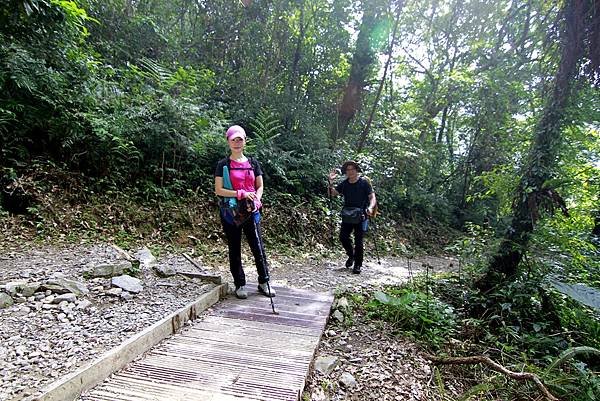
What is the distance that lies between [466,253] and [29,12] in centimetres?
723

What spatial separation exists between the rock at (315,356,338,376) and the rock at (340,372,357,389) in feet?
0.43

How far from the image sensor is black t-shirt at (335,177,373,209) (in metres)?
6.43

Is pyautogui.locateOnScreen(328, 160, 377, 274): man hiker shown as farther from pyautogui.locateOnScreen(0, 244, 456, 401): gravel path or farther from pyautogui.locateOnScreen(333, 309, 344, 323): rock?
pyautogui.locateOnScreen(333, 309, 344, 323): rock

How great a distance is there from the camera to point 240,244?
4.15 m

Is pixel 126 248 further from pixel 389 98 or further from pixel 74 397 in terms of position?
pixel 389 98

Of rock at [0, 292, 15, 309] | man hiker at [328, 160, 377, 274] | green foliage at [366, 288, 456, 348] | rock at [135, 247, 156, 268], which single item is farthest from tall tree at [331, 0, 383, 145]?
rock at [0, 292, 15, 309]

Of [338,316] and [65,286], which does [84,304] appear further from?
[338,316]

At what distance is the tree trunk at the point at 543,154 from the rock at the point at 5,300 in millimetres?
5658

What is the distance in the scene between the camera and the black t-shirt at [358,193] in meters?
6.43

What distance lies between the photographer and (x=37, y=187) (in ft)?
20.5

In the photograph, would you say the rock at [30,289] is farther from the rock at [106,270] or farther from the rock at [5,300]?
the rock at [106,270]

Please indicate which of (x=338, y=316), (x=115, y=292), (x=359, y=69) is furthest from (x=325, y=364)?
(x=359, y=69)

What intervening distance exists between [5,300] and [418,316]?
165 inches

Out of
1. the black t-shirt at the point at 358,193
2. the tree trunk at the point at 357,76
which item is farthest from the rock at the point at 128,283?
the tree trunk at the point at 357,76
